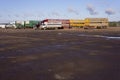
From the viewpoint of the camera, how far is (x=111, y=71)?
11.2m

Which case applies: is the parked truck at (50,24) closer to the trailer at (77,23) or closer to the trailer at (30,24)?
the trailer at (77,23)

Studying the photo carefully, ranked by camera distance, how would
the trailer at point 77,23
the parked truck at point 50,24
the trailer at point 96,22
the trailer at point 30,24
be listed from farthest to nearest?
the trailer at point 30,24, the trailer at point 77,23, the trailer at point 96,22, the parked truck at point 50,24

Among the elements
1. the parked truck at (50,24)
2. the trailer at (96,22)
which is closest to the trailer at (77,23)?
the trailer at (96,22)

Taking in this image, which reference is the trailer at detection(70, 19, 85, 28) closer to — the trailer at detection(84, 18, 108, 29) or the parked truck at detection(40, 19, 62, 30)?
the trailer at detection(84, 18, 108, 29)

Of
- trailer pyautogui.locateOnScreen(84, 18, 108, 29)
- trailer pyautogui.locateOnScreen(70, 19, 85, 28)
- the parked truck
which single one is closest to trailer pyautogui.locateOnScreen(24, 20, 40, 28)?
the parked truck

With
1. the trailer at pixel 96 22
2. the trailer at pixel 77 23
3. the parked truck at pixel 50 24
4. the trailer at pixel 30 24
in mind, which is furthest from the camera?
the trailer at pixel 30 24

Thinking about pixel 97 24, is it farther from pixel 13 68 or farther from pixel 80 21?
pixel 13 68

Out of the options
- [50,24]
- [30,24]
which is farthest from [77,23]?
[30,24]

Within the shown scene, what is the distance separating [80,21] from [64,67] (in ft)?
277

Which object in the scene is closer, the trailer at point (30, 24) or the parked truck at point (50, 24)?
the parked truck at point (50, 24)

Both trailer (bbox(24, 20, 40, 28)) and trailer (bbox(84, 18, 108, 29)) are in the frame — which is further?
trailer (bbox(24, 20, 40, 28))

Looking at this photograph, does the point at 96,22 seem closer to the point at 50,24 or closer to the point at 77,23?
the point at 77,23

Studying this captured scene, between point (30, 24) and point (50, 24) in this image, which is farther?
point (30, 24)

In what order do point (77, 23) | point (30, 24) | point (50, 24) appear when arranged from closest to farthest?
point (50, 24)
point (77, 23)
point (30, 24)
